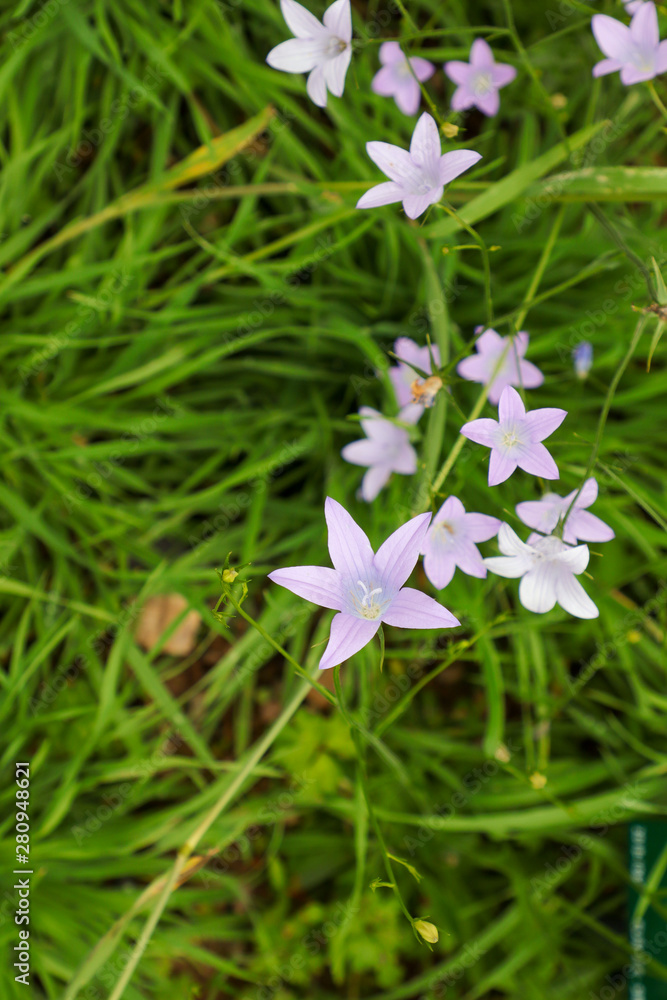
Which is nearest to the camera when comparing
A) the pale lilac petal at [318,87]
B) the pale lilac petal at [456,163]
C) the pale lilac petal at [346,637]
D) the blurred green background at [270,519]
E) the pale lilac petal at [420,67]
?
the pale lilac petal at [346,637]

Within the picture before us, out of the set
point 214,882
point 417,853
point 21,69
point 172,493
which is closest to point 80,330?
point 172,493

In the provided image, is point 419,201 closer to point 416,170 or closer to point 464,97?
point 416,170

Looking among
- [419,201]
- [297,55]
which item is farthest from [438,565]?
[297,55]

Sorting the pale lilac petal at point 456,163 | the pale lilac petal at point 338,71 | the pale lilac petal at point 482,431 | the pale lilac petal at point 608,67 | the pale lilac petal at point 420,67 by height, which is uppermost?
the pale lilac petal at point 420,67

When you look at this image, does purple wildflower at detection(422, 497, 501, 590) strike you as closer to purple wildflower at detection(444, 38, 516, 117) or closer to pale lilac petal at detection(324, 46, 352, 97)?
pale lilac petal at detection(324, 46, 352, 97)

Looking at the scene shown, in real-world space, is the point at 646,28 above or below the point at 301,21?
above

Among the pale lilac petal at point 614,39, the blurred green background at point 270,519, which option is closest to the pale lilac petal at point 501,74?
the blurred green background at point 270,519

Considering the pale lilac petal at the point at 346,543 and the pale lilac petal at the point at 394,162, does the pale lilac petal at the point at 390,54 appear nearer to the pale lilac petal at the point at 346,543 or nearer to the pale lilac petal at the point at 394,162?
the pale lilac petal at the point at 394,162

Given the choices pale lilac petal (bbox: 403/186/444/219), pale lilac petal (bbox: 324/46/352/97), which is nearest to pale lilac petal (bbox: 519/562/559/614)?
pale lilac petal (bbox: 403/186/444/219)
